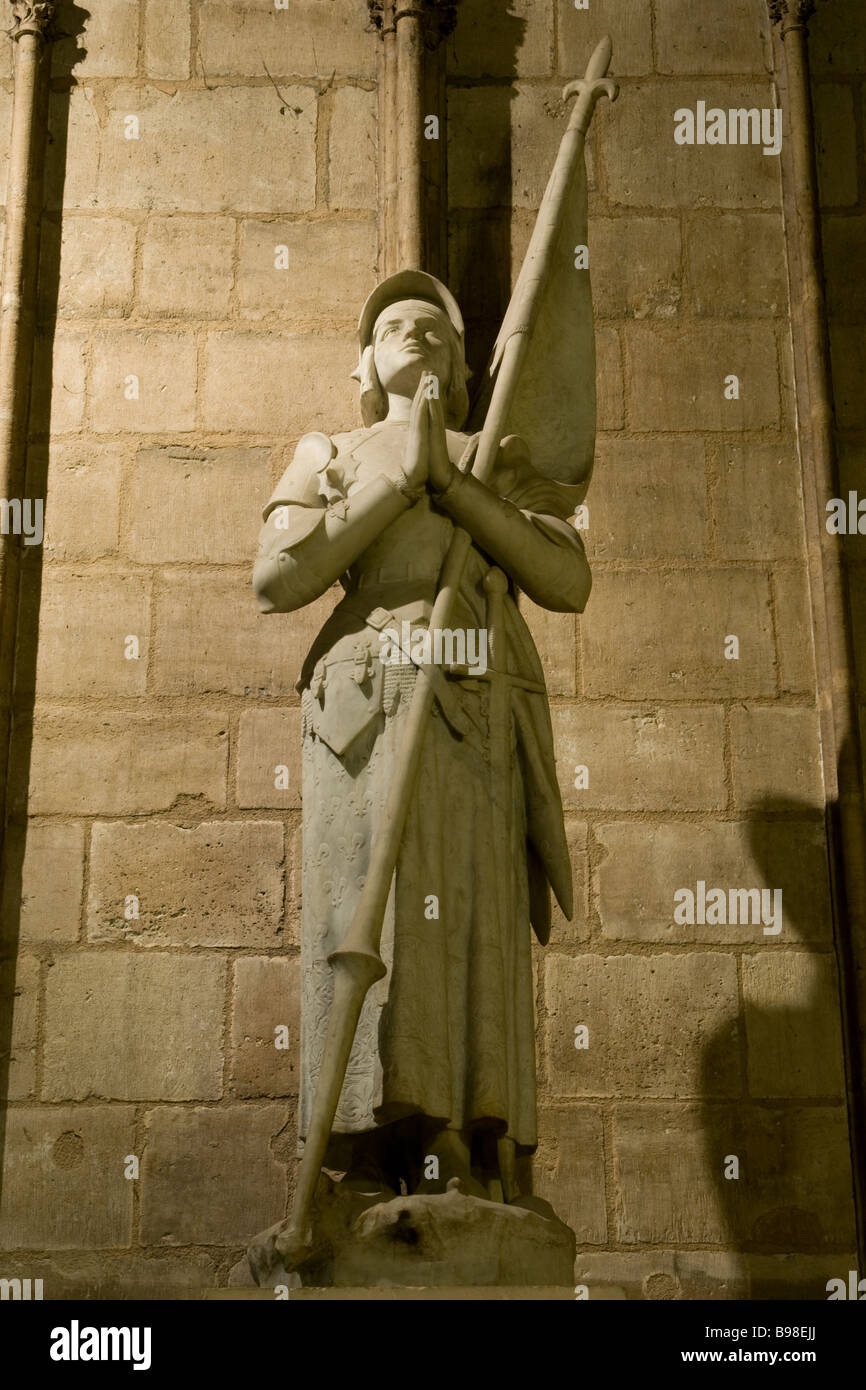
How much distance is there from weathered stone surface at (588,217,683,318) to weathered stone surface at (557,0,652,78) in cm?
57

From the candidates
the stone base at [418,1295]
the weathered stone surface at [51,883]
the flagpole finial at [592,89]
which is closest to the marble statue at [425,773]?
the stone base at [418,1295]

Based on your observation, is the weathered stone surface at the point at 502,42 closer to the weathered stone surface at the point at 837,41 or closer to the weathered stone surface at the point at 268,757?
the weathered stone surface at the point at 837,41

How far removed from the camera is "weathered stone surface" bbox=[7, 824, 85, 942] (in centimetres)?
518

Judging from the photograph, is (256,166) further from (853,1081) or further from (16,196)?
(853,1081)

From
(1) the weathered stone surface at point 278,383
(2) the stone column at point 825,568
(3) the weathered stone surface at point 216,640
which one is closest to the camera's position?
(2) the stone column at point 825,568

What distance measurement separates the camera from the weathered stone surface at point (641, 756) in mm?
5348

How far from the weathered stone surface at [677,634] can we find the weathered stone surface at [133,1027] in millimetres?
1389

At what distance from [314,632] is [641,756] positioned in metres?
0.99

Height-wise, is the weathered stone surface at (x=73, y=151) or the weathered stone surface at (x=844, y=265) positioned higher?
the weathered stone surface at (x=73, y=151)

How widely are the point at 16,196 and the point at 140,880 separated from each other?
219 cm

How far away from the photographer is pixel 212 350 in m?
5.83

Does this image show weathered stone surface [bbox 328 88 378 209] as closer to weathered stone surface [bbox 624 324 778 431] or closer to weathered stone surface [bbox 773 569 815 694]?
weathered stone surface [bbox 624 324 778 431]

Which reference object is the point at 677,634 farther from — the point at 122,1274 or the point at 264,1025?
the point at 122,1274

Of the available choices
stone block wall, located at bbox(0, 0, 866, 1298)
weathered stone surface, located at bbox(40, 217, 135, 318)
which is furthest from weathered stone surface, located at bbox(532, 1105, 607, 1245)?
weathered stone surface, located at bbox(40, 217, 135, 318)
